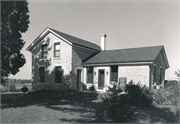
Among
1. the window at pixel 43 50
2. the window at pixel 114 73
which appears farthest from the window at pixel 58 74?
the window at pixel 114 73

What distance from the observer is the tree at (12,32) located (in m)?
10.3

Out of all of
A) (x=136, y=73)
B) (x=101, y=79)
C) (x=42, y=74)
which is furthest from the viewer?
(x=42, y=74)

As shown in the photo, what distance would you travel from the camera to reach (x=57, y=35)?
57.4 feet

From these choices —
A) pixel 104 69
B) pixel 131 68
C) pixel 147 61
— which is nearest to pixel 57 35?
pixel 104 69

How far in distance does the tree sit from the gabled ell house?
556cm

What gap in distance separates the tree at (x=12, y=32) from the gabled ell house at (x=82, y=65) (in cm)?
556

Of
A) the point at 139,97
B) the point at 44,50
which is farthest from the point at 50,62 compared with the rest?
the point at 139,97

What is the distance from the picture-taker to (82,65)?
58.5 feet

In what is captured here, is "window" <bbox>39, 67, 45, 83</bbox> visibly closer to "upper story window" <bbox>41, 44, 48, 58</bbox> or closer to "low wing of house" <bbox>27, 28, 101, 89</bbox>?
"low wing of house" <bbox>27, 28, 101, 89</bbox>

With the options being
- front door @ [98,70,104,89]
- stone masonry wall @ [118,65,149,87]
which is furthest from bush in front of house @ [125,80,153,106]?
front door @ [98,70,104,89]

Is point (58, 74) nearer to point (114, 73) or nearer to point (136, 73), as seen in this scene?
point (114, 73)

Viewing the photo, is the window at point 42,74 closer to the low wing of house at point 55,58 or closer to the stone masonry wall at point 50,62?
the low wing of house at point 55,58

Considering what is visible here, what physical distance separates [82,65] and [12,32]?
8.92 m

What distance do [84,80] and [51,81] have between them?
13.9 ft
